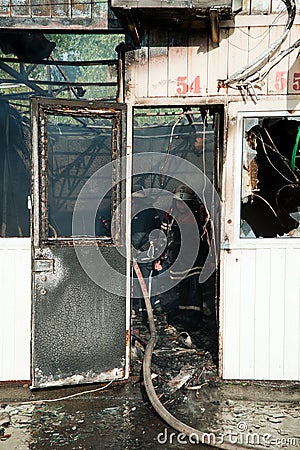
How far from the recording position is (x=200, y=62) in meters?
4.39

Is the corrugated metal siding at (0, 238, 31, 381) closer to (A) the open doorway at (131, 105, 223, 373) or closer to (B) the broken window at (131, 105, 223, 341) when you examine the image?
(A) the open doorway at (131, 105, 223, 373)

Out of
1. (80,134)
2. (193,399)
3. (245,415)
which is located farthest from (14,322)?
(80,134)

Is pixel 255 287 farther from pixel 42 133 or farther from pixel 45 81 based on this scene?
pixel 45 81

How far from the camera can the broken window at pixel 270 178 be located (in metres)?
4.50

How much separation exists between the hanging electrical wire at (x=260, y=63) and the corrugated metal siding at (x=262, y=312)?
1.49 m

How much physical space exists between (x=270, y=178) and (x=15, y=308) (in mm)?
2593

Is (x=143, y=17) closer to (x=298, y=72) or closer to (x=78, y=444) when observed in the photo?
(x=298, y=72)

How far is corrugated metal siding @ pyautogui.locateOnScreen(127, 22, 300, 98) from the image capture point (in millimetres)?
4332

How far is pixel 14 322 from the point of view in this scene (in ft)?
14.4

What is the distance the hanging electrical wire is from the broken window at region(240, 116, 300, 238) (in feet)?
1.14

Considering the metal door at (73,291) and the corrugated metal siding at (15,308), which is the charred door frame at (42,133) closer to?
the metal door at (73,291)

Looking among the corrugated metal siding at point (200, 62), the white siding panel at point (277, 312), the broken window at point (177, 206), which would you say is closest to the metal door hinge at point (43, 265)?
the broken window at point (177, 206)

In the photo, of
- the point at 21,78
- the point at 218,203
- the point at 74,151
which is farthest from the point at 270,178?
the point at 74,151

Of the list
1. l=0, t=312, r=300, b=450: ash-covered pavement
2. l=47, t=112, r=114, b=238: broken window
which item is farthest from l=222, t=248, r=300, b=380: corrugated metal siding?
l=47, t=112, r=114, b=238: broken window
